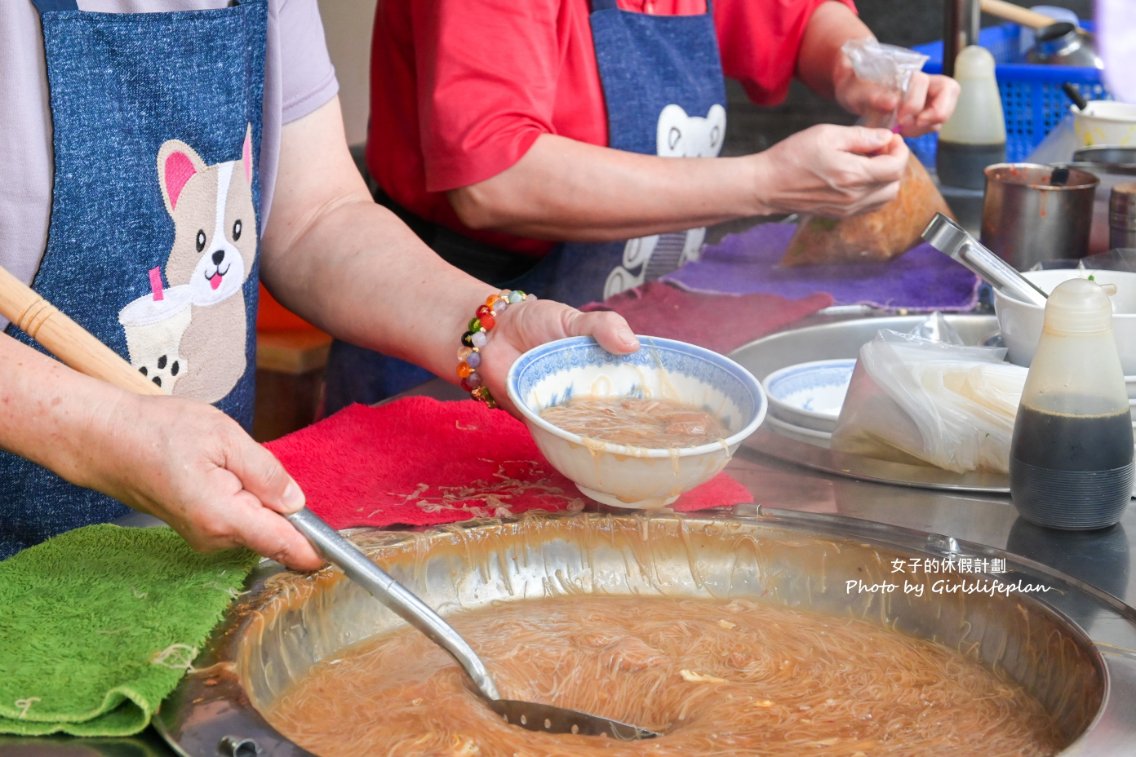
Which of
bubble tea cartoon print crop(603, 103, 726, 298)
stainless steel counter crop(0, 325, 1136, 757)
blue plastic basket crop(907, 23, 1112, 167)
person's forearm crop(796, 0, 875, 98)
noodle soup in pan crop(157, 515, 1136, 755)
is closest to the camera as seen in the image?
noodle soup in pan crop(157, 515, 1136, 755)

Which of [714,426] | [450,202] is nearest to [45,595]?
[714,426]

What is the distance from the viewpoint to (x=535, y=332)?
1.59 meters

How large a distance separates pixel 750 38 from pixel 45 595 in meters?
2.29

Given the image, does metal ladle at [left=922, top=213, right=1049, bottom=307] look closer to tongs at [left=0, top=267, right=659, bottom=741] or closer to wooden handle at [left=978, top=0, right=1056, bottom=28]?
tongs at [left=0, top=267, right=659, bottom=741]

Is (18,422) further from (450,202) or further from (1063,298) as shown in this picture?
(450,202)

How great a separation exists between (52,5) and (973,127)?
218cm

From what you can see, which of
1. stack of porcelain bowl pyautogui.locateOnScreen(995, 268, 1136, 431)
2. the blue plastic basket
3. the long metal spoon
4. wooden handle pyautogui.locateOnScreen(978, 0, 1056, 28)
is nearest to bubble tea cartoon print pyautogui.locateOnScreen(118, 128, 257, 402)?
the long metal spoon

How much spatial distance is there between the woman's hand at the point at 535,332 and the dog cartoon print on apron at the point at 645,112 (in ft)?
2.95

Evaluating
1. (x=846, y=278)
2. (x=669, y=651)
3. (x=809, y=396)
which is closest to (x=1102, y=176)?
(x=846, y=278)

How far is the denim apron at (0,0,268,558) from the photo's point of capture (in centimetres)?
145

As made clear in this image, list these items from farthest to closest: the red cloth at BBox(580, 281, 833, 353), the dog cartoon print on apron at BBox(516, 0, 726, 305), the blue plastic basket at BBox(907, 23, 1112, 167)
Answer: the blue plastic basket at BBox(907, 23, 1112, 167)
the dog cartoon print on apron at BBox(516, 0, 726, 305)
the red cloth at BBox(580, 281, 833, 353)

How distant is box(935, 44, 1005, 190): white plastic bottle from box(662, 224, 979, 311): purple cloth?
516mm

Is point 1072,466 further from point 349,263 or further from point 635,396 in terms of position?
point 349,263

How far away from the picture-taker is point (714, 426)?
144 cm
